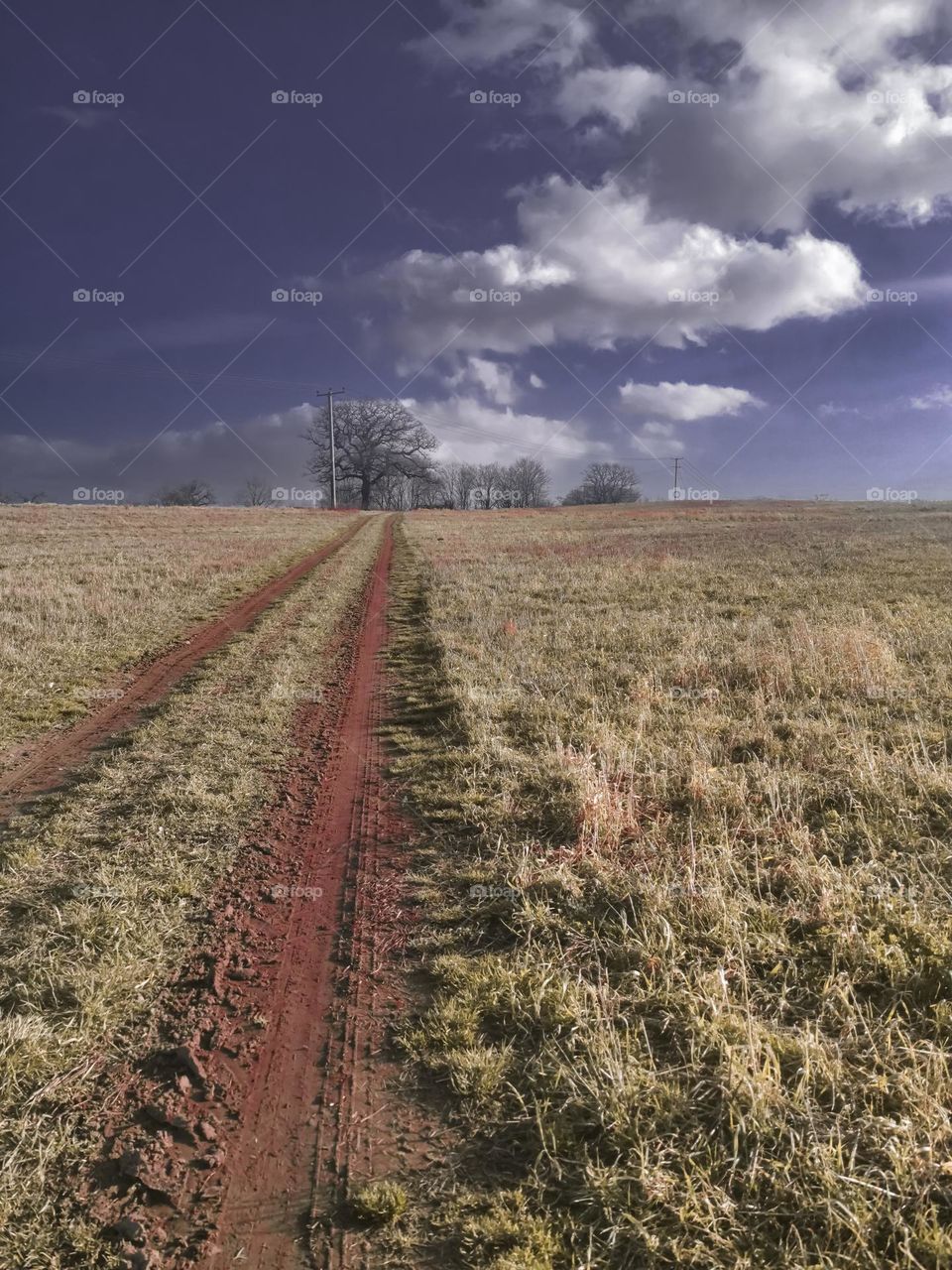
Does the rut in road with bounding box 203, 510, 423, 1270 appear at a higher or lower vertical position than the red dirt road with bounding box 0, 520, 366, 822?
lower

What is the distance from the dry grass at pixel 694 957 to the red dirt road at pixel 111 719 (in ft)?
11.8

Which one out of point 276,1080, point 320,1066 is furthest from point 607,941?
point 276,1080

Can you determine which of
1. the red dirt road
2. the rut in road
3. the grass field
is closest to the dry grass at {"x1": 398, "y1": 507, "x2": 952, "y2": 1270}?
the grass field

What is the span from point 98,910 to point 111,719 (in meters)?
4.67

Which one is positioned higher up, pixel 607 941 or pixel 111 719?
pixel 111 719

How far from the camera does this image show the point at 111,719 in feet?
27.6

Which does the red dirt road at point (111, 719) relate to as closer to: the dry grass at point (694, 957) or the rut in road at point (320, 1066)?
the rut in road at point (320, 1066)

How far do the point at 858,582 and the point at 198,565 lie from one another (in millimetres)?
20741

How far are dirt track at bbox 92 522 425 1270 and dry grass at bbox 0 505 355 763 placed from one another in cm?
477

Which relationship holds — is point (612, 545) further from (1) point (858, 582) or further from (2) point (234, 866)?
(2) point (234, 866)

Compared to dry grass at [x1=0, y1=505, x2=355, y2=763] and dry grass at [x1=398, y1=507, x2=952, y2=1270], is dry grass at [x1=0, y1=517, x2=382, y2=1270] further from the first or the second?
dry grass at [x1=0, y1=505, x2=355, y2=763]

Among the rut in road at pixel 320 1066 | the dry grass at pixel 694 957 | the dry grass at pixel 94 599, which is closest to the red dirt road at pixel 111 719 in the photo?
the dry grass at pixel 94 599

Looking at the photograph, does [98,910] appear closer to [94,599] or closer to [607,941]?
[607,941]

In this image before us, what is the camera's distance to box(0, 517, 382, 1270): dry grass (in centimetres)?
278
